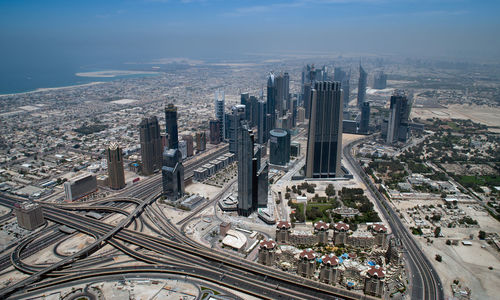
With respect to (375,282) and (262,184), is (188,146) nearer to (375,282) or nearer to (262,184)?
(262,184)

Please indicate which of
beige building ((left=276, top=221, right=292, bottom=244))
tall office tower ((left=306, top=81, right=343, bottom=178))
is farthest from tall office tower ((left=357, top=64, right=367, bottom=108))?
beige building ((left=276, top=221, right=292, bottom=244))

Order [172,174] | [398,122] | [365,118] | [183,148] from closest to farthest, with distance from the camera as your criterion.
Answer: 1. [172,174]
2. [183,148]
3. [398,122]
4. [365,118]

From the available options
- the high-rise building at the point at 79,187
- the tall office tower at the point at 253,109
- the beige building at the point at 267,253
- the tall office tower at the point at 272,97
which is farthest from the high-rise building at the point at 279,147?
the high-rise building at the point at 79,187

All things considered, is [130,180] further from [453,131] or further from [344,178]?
[453,131]

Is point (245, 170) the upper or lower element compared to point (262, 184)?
upper

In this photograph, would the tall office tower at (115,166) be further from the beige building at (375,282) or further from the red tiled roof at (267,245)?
the beige building at (375,282)

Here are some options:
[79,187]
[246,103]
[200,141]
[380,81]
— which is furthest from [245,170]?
[380,81]

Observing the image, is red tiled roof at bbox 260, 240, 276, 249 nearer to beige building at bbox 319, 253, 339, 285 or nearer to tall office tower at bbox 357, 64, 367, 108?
beige building at bbox 319, 253, 339, 285
